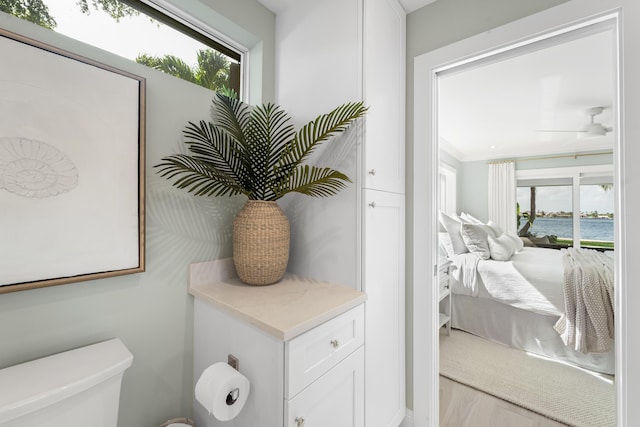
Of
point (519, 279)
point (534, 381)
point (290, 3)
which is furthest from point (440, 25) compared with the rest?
point (534, 381)

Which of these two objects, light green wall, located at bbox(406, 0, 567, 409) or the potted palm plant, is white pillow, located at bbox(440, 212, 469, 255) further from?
the potted palm plant

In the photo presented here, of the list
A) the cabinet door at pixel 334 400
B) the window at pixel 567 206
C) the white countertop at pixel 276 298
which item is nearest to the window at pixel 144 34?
the white countertop at pixel 276 298

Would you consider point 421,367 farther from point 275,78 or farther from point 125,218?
point 275,78

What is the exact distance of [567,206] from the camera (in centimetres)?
137

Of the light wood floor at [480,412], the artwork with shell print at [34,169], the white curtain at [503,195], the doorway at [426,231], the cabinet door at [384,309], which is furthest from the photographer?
the white curtain at [503,195]

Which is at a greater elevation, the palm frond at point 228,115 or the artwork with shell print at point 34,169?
the palm frond at point 228,115

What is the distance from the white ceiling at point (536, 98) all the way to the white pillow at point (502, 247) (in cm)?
65

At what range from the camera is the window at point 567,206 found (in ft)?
3.76

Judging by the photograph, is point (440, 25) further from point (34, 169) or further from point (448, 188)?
point (34, 169)

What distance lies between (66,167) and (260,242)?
687 millimetres

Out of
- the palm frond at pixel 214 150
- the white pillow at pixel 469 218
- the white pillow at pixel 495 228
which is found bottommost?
the white pillow at pixel 495 228

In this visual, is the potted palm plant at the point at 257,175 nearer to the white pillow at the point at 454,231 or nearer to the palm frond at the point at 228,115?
the palm frond at the point at 228,115

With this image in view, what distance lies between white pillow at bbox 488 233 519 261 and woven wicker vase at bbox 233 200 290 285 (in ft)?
5.89

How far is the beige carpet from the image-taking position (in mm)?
1566
